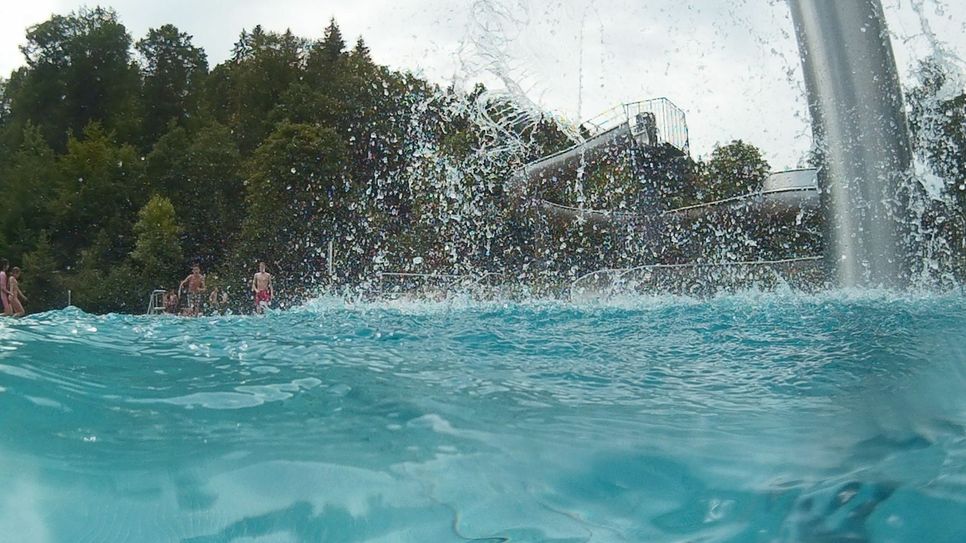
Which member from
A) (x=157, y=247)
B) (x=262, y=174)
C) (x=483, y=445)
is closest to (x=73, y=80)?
(x=157, y=247)

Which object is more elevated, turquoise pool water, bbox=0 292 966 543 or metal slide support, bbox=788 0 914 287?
metal slide support, bbox=788 0 914 287

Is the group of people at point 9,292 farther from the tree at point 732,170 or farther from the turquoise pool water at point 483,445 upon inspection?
the tree at point 732,170

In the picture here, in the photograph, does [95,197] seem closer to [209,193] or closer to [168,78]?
[209,193]

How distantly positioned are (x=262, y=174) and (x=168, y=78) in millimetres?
23253

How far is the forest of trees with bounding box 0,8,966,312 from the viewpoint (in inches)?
964

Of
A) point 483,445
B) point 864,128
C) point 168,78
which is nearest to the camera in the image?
point 483,445

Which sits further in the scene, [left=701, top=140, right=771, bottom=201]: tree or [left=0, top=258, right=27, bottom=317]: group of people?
[left=701, top=140, right=771, bottom=201]: tree

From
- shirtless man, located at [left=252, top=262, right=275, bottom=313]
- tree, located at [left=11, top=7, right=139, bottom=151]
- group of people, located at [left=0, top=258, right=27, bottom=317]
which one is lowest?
shirtless man, located at [left=252, top=262, right=275, bottom=313]

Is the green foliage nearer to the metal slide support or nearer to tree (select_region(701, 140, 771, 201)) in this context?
tree (select_region(701, 140, 771, 201))

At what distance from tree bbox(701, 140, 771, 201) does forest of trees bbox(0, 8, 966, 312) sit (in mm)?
72

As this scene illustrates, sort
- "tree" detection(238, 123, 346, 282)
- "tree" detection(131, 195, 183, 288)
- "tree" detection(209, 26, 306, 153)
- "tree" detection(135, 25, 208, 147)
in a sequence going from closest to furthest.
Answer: "tree" detection(238, 123, 346, 282), "tree" detection(131, 195, 183, 288), "tree" detection(209, 26, 306, 153), "tree" detection(135, 25, 208, 147)

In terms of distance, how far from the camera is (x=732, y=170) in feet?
83.8

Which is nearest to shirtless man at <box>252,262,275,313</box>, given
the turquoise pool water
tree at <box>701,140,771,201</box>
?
tree at <box>701,140,771,201</box>

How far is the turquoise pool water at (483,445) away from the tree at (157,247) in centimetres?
3527
